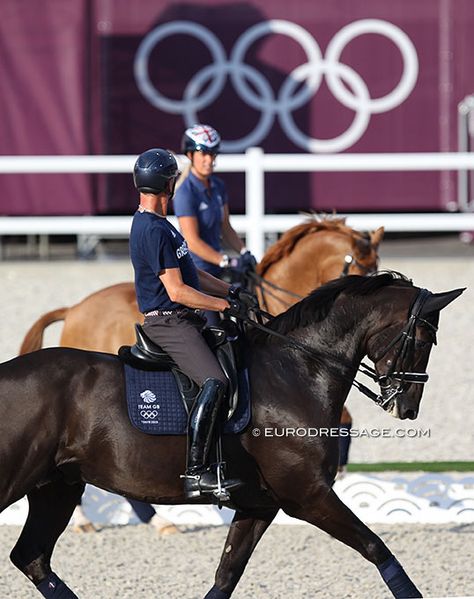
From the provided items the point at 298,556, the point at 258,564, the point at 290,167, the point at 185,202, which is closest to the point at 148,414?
the point at 258,564

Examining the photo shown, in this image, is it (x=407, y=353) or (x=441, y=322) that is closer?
(x=407, y=353)

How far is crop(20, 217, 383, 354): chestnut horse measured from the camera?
759 cm

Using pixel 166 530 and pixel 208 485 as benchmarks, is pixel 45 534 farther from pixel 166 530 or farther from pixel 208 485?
pixel 166 530

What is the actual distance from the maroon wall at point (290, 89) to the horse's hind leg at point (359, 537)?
30.5 feet

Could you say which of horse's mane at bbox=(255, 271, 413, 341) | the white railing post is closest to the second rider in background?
horse's mane at bbox=(255, 271, 413, 341)

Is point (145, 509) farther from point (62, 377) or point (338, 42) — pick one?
point (338, 42)

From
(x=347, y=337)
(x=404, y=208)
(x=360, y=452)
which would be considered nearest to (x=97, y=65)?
(x=404, y=208)

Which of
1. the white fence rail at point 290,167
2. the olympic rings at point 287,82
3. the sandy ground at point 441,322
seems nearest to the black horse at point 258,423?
the sandy ground at point 441,322

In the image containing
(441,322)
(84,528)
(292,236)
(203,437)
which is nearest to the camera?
(203,437)

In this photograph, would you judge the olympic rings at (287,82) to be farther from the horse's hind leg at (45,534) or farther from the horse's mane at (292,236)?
the horse's hind leg at (45,534)

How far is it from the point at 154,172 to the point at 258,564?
241 cm

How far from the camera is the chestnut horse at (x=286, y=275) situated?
7.59 metres

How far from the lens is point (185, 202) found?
7305 millimetres

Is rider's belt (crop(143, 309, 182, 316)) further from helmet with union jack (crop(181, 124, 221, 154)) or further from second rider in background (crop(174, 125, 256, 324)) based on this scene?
helmet with union jack (crop(181, 124, 221, 154))
